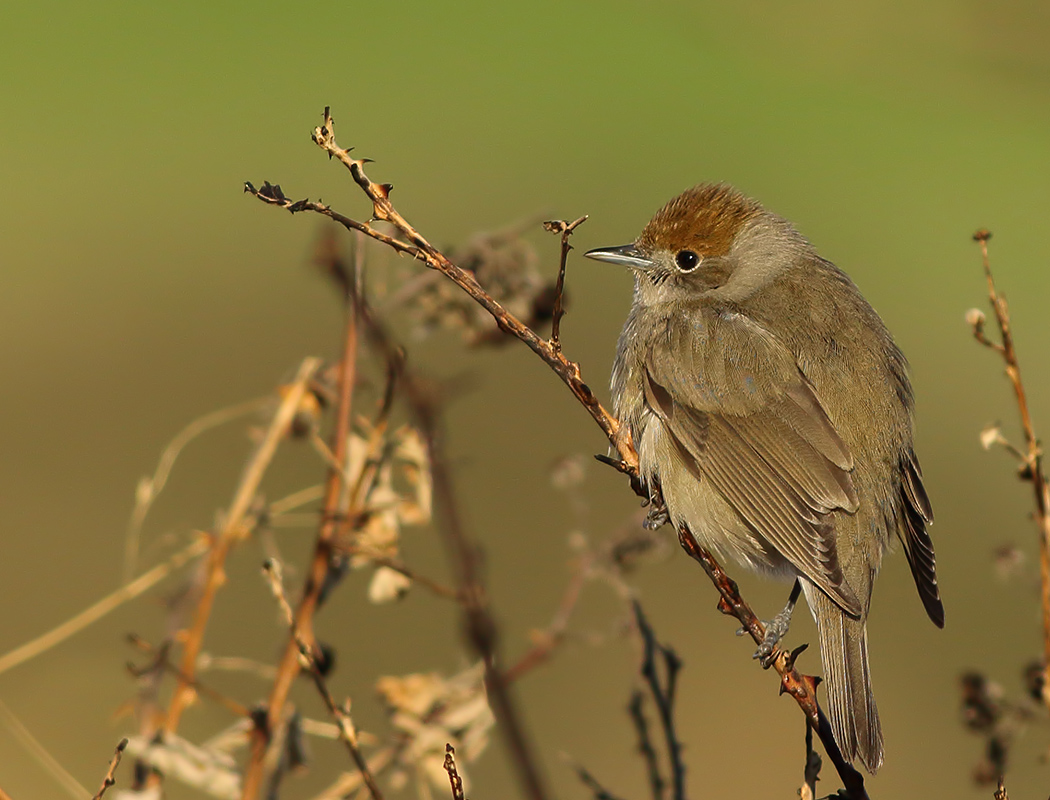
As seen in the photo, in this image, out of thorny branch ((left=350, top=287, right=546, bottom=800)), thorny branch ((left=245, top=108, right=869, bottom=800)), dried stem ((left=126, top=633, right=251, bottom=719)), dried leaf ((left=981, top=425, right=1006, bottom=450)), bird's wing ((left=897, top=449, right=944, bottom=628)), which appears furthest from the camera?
bird's wing ((left=897, top=449, right=944, bottom=628))

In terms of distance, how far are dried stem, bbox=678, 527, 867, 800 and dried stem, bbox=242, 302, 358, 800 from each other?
0.81m

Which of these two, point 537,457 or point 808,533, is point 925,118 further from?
point 808,533

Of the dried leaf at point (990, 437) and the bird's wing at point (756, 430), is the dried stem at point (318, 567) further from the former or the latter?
the dried leaf at point (990, 437)

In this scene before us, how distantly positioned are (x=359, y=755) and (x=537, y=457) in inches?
241

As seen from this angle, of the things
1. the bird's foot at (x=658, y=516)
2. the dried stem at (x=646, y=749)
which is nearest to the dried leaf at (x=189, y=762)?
the dried stem at (x=646, y=749)

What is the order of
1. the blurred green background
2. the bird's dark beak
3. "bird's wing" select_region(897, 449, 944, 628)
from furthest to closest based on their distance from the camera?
1. the blurred green background
2. the bird's dark beak
3. "bird's wing" select_region(897, 449, 944, 628)

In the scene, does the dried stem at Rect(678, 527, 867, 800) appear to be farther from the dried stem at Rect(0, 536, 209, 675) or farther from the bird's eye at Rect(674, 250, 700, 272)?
the bird's eye at Rect(674, 250, 700, 272)

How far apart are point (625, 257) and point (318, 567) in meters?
1.94

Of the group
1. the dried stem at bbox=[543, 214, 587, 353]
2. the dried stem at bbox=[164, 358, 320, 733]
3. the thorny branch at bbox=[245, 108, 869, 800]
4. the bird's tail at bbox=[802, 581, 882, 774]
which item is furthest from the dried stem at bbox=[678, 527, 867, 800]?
the dried stem at bbox=[164, 358, 320, 733]

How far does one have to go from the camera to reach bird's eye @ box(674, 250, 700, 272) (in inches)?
173

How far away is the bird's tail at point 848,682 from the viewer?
326 cm

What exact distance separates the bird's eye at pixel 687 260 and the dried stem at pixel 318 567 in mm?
1719

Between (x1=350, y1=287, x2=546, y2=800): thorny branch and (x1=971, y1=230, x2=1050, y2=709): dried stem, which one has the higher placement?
(x1=971, y1=230, x2=1050, y2=709): dried stem

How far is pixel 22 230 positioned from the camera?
11.6 m
